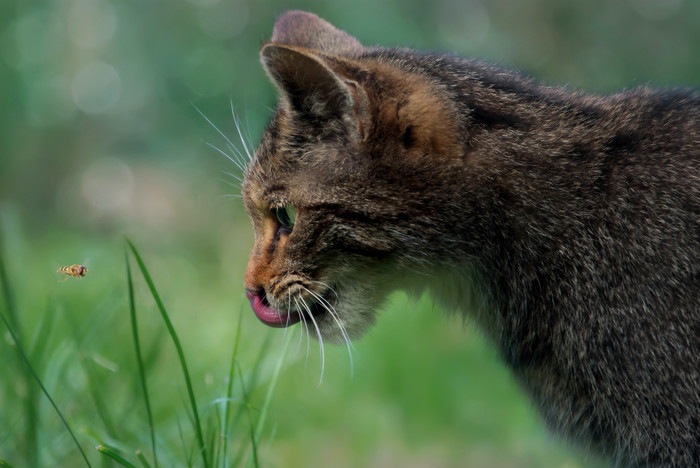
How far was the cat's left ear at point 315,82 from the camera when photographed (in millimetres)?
2479

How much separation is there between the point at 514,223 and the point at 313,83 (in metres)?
0.70

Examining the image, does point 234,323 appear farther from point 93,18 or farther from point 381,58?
point 93,18

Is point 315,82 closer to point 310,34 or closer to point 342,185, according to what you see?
point 342,185

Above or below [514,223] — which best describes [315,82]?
above

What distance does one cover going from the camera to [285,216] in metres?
2.79

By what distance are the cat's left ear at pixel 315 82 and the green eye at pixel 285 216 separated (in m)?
0.30

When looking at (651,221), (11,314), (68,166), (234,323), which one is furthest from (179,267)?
(68,166)

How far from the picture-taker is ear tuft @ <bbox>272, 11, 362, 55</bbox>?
306 cm

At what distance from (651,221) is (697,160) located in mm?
233

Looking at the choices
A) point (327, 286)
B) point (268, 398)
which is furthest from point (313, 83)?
point (268, 398)

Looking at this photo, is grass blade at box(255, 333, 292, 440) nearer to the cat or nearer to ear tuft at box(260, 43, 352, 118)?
the cat

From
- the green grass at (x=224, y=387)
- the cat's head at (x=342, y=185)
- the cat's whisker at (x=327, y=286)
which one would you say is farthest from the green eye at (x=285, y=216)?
the green grass at (x=224, y=387)

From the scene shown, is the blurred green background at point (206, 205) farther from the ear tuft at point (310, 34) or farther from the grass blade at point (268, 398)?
the ear tuft at point (310, 34)

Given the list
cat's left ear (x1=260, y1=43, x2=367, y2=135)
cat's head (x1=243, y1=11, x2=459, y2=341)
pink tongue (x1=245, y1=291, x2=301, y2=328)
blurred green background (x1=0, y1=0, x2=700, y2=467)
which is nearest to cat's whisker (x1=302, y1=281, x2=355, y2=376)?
cat's head (x1=243, y1=11, x2=459, y2=341)
